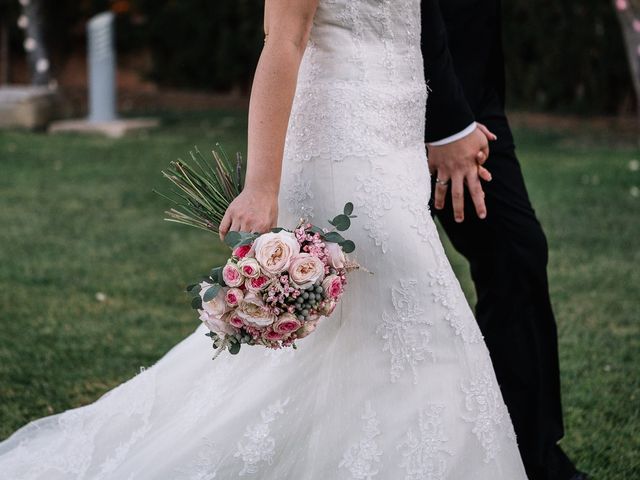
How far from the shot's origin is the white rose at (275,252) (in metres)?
2.11

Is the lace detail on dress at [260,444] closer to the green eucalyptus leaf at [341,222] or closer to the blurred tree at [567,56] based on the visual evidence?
the green eucalyptus leaf at [341,222]

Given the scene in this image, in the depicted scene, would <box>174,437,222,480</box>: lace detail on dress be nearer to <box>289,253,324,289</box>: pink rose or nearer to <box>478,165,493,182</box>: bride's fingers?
<box>289,253,324,289</box>: pink rose

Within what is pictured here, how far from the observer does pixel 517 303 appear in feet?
9.90

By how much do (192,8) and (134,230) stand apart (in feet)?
32.6

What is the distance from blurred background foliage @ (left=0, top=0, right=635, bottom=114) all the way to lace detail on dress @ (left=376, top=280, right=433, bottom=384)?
11134 mm

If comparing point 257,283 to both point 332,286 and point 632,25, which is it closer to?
point 332,286

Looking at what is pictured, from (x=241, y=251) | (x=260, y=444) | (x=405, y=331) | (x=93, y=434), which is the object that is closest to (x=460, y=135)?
(x=405, y=331)

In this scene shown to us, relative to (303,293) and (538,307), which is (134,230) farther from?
(303,293)

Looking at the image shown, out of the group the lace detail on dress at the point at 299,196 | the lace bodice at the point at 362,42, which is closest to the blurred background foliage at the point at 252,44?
the lace bodice at the point at 362,42

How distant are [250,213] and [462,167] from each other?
781 mm

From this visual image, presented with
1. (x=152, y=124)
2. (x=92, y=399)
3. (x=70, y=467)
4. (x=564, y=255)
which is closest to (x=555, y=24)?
(x=152, y=124)

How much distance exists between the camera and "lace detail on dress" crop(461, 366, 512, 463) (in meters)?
2.40

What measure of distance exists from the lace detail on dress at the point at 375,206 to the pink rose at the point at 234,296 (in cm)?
41

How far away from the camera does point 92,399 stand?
394 centimetres
